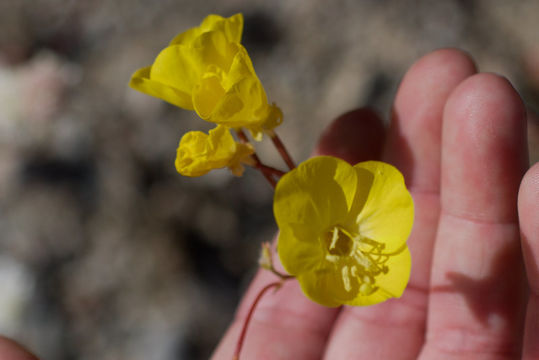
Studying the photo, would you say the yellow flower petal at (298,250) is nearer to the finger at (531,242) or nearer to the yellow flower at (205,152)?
the yellow flower at (205,152)

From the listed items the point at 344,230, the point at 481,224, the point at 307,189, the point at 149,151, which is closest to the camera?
the point at 307,189

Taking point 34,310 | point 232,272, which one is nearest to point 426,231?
point 232,272

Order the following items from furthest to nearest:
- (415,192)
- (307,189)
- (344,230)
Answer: (415,192), (344,230), (307,189)

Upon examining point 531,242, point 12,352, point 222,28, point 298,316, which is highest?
point 222,28

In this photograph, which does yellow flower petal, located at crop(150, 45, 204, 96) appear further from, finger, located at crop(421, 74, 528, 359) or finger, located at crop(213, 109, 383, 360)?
finger, located at crop(421, 74, 528, 359)

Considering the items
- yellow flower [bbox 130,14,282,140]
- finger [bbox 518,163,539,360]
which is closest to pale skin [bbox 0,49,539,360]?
finger [bbox 518,163,539,360]

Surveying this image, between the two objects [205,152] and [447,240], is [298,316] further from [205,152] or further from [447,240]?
[205,152]

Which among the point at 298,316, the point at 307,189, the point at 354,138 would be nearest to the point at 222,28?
the point at 307,189
